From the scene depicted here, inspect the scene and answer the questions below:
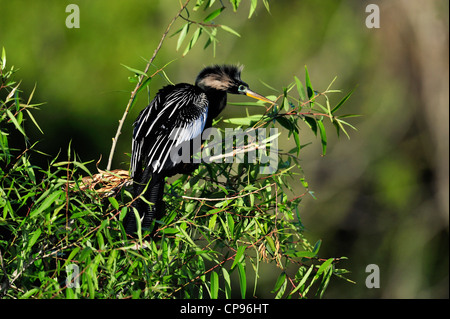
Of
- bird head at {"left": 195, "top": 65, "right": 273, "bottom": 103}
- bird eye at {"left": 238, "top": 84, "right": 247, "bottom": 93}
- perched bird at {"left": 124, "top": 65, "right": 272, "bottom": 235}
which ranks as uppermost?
bird head at {"left": 195, "top": 65, "right": 273, "bottom": 103}

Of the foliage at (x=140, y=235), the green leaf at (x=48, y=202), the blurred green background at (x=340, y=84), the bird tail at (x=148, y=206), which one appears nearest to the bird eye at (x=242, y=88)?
the foliage at (x=140, y=235)

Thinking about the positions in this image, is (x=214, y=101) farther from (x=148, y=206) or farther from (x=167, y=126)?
(x=148, y=206)

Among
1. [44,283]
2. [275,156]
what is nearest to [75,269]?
[44,283]

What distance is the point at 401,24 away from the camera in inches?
230

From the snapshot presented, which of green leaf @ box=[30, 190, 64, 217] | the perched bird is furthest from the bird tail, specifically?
green leaf @ box=[30, 190, 64, 217]

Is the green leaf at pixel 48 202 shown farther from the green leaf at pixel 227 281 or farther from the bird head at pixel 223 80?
the bird head at pixel 223 80

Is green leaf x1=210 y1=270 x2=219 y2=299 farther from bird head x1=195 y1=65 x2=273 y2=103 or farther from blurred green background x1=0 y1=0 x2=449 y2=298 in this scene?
blurred green background x1=0 y1=0 x2=449 y2=298

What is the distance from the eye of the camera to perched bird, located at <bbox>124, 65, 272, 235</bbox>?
183cm

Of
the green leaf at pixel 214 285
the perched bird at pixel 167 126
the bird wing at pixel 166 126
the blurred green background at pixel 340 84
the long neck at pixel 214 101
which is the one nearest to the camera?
the green leaf at pixel 214 285

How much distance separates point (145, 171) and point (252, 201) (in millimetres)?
329

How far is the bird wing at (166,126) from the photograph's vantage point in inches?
76.5

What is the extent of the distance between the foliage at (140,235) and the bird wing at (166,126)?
11 centimetres

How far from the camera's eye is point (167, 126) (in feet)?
6.75

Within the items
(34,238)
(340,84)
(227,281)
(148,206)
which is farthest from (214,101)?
(340,84)
